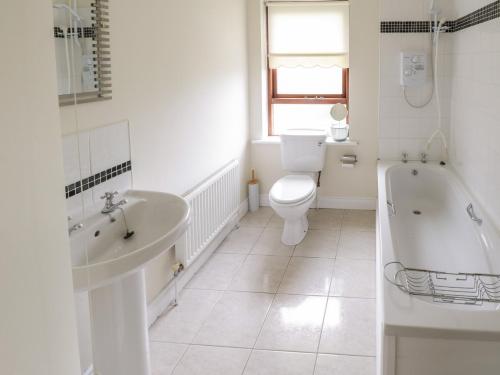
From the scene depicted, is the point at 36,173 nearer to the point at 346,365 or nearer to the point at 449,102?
the point at 346,365

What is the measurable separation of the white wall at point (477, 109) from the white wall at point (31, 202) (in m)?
2.57

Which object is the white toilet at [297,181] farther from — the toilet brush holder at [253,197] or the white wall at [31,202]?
the white wall at [31,202]

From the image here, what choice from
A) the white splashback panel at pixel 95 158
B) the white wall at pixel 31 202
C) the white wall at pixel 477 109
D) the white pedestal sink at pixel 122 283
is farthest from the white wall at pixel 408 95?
the white wall at pixel 31 202

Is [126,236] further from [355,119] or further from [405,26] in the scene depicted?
[355,119]

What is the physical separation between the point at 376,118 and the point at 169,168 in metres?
2.41

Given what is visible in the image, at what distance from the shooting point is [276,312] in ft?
11.6

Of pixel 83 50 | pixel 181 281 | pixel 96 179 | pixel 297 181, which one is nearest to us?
pixel 83 50

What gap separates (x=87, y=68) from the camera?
2.65 metres

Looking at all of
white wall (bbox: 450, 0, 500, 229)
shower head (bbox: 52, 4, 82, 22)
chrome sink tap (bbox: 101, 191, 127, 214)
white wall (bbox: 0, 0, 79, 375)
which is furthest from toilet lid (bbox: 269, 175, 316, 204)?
white wall (bbox: 0, 0, 79, 375)

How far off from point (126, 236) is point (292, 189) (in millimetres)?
2245

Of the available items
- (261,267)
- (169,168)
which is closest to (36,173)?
(169,168)

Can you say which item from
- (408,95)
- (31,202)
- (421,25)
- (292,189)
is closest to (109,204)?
(31,202)

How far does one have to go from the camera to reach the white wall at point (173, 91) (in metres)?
3.03

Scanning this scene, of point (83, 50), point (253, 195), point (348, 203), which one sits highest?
point (83, 50)
